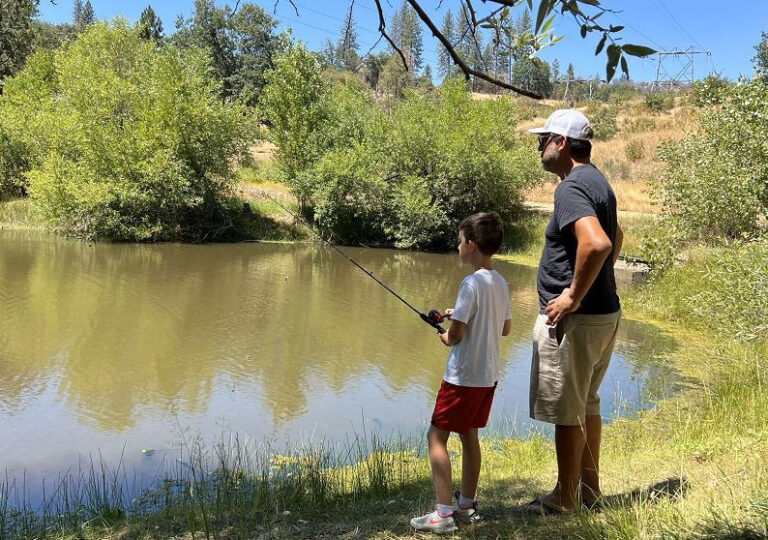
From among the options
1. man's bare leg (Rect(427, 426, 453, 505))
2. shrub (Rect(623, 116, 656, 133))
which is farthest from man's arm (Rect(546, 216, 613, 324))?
shrub (Rect(623, 116, 656, 133))

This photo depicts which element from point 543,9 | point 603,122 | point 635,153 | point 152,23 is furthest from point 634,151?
point 152,23

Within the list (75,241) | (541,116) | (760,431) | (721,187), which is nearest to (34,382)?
(760,431)

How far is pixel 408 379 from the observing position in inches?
307

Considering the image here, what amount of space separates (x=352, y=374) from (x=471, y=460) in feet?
16.9

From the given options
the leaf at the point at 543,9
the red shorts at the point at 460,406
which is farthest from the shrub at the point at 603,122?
the leaf at the point at 543,9

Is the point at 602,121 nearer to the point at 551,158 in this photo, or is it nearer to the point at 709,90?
the point at 709,90

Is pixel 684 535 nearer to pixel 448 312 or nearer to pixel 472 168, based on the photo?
pixel 448 312

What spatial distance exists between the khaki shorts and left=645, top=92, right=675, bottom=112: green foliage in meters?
42.1

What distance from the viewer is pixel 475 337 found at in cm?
279

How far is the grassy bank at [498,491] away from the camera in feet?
7.88

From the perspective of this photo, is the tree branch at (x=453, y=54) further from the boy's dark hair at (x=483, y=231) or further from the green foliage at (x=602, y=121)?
the green foliage at (x=602, y=121)

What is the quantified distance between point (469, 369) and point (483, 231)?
61 cm

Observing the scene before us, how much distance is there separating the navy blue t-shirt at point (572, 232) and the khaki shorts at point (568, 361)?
0.21 feet

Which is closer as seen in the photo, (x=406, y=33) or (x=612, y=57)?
(x=612, y=57)
